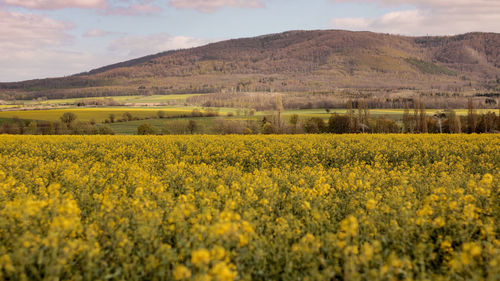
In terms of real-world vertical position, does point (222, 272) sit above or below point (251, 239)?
above

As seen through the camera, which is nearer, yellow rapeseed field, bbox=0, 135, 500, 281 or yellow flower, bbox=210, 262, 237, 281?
yellow flower, bbox=210, 262, 237, 281

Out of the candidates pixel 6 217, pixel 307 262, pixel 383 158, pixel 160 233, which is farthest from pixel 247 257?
pixel 383 158

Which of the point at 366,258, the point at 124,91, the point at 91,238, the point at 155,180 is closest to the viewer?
the point at 366,258

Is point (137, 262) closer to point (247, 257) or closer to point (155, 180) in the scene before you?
point (247, 257)

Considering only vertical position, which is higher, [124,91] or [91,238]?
[124,91]

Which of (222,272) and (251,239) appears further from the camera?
(251,239)

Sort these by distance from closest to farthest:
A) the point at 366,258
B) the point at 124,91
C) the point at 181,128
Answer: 1. the point at 366,258
2. the point at 181,128
3. the point at 124,91

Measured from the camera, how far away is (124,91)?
196 m

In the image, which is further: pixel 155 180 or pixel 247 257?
pixel 155 180

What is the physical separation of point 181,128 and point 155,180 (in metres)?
59.1

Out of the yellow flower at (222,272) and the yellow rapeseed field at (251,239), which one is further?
the yellow rapeseed field at (251,239)

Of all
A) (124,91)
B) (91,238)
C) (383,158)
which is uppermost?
(124,91)

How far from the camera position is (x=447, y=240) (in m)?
5.75

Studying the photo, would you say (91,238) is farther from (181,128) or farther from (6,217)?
(181,128)
